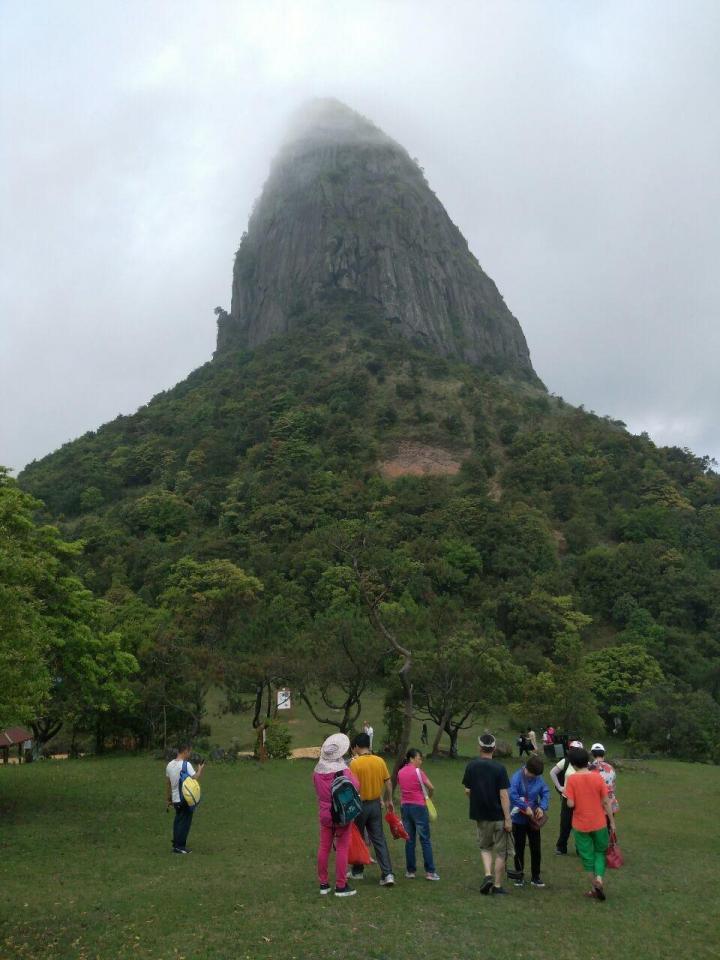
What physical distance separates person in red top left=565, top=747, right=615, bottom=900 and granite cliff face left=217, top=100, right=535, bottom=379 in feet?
361

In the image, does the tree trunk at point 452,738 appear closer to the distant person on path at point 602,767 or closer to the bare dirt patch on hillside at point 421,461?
A: the distant person on path at point 602,767

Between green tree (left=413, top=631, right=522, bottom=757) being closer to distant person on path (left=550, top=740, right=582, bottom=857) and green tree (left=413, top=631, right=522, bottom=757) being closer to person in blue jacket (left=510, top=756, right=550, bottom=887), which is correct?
distant person on path (left=550, top=740, right=582, bottom=857)

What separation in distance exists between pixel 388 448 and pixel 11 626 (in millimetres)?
66337

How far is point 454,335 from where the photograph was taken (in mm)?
124625

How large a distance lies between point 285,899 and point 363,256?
12372 centimetres

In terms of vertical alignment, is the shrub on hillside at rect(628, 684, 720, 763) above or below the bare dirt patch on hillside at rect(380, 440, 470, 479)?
below

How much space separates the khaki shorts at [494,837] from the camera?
7.15 m

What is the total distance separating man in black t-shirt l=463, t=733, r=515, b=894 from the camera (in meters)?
7.14

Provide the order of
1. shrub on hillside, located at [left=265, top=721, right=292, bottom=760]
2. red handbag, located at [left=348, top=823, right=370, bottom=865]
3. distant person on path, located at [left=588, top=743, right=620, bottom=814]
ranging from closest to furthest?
red handbag, located at [left=348, top=823, right=370, bottom=865]
distant person on path, located at [left=588, top=743, right=620, bottom=814]
shrub on hillside, located at [left=265, top=721, right=292, bottom=760]

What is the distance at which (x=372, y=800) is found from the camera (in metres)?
7.40

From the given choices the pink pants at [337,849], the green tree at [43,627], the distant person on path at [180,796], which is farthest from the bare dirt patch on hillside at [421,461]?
the pink pants at [337,849]

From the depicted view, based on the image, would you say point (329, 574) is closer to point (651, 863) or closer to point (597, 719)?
point (597, 719)

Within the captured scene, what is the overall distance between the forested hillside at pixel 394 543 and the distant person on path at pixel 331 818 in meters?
6.11

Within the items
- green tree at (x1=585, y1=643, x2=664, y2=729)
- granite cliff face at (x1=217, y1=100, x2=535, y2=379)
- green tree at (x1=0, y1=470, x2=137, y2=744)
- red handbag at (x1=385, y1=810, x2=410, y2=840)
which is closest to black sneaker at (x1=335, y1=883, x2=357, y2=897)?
red handbag at (x1=385, y1=810, x2=410, y2=840)
